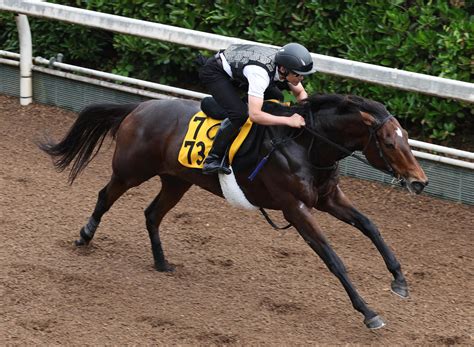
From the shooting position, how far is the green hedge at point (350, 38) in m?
8.76

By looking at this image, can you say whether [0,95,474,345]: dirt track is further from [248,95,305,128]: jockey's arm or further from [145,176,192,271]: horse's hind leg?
[248,95,305,128]: jockey's arm

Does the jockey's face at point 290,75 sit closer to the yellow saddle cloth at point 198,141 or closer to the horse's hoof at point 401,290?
the yellow saddle cloth at point 198,141

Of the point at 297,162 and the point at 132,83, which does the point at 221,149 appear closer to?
the point at 297,162

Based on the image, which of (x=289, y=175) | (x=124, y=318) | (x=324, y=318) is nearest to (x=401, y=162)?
(x=289, y=175)

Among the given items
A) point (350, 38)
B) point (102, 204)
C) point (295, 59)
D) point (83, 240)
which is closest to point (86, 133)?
point (102, 204)

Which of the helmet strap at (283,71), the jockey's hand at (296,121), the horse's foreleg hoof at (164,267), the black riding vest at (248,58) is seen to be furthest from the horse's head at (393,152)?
the horse's foreleg hoof at (164,267)

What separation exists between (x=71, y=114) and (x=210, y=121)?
397 cm

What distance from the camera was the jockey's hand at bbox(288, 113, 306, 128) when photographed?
A: 21.1 ft

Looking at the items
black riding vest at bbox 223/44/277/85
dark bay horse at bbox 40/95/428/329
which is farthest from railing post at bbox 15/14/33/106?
black riding vest at bbox 223/44/277/85

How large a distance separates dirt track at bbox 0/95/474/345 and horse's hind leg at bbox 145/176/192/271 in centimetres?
11

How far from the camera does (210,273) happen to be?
7.36m

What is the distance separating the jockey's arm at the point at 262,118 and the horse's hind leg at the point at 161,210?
1.30 m

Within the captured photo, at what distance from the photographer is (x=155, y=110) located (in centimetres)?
739

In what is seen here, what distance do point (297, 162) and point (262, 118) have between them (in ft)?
1.30
